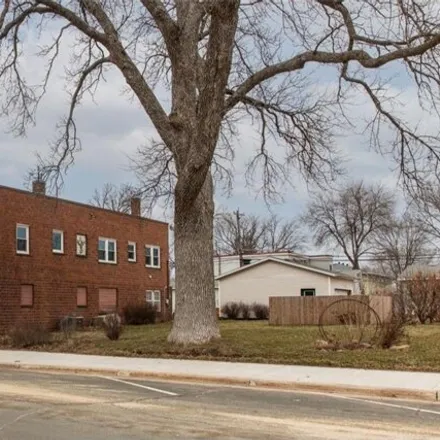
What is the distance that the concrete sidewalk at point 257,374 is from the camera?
12601mm

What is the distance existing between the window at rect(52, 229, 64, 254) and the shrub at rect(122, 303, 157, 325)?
532 cm

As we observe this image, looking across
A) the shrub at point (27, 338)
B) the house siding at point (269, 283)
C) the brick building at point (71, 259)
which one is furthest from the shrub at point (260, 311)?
the shrub at point (27, 338)

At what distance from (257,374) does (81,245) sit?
78.0 feet

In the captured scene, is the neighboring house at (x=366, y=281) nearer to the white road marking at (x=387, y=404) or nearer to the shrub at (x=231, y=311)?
the shrub at (x=231, y=311)

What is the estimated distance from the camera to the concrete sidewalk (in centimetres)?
1260

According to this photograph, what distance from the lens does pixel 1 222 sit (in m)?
30.6

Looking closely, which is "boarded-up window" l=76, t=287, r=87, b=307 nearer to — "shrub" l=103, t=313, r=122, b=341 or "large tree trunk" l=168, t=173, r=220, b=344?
"shrub" l=103, t=313, r=122, b=341

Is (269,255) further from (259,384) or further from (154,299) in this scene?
(259,384)

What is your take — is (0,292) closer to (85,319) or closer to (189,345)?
(85,319)

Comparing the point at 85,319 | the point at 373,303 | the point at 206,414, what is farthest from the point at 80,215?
the point at 206,414

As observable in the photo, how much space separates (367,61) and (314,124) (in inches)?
189

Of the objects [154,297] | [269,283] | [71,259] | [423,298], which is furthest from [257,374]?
[269,283]

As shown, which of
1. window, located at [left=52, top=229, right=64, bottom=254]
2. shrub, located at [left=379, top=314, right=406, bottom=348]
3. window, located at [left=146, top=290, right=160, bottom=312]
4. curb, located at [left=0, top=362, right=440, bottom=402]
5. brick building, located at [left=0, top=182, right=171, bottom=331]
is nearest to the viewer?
curb, located at [left=0, top=362, right=440, bottom=402]

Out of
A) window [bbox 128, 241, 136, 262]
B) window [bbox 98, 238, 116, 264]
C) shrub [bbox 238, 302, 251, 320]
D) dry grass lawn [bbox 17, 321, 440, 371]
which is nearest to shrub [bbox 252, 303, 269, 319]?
shrub [bbox 238, 302, 251, 320]
